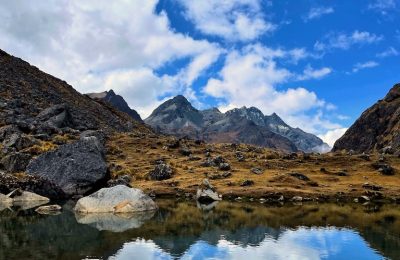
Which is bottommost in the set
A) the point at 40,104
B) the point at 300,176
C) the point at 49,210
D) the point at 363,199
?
the point at 49,210

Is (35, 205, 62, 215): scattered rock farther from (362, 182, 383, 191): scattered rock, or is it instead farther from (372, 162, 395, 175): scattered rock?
(372, 162, 395, 175): scattered rock

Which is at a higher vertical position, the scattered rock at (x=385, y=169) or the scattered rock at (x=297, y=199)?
the scattered rock at (x=385, y=169)

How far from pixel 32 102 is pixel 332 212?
393ft

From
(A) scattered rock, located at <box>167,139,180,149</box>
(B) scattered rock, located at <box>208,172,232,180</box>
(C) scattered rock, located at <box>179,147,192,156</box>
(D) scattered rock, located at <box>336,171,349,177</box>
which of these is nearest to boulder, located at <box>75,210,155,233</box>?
(B) scattered rock, located at <box>208,172,232,180</box>

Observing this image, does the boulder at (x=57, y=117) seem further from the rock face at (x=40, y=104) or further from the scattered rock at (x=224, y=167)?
the scattered rock at (x=224, y=167)

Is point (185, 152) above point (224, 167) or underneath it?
above

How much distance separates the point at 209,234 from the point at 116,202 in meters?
20.2

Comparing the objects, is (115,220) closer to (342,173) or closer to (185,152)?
(342,173)

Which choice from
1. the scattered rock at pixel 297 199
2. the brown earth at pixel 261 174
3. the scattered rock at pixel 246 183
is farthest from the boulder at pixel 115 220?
the scattered rock at pixel 246 183

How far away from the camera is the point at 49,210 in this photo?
220ft

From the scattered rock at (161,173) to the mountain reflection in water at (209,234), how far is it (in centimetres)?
2561

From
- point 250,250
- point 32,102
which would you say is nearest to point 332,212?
point 250,250

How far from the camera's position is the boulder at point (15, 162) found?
89562 mm

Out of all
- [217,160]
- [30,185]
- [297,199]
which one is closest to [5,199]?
[30,185]
